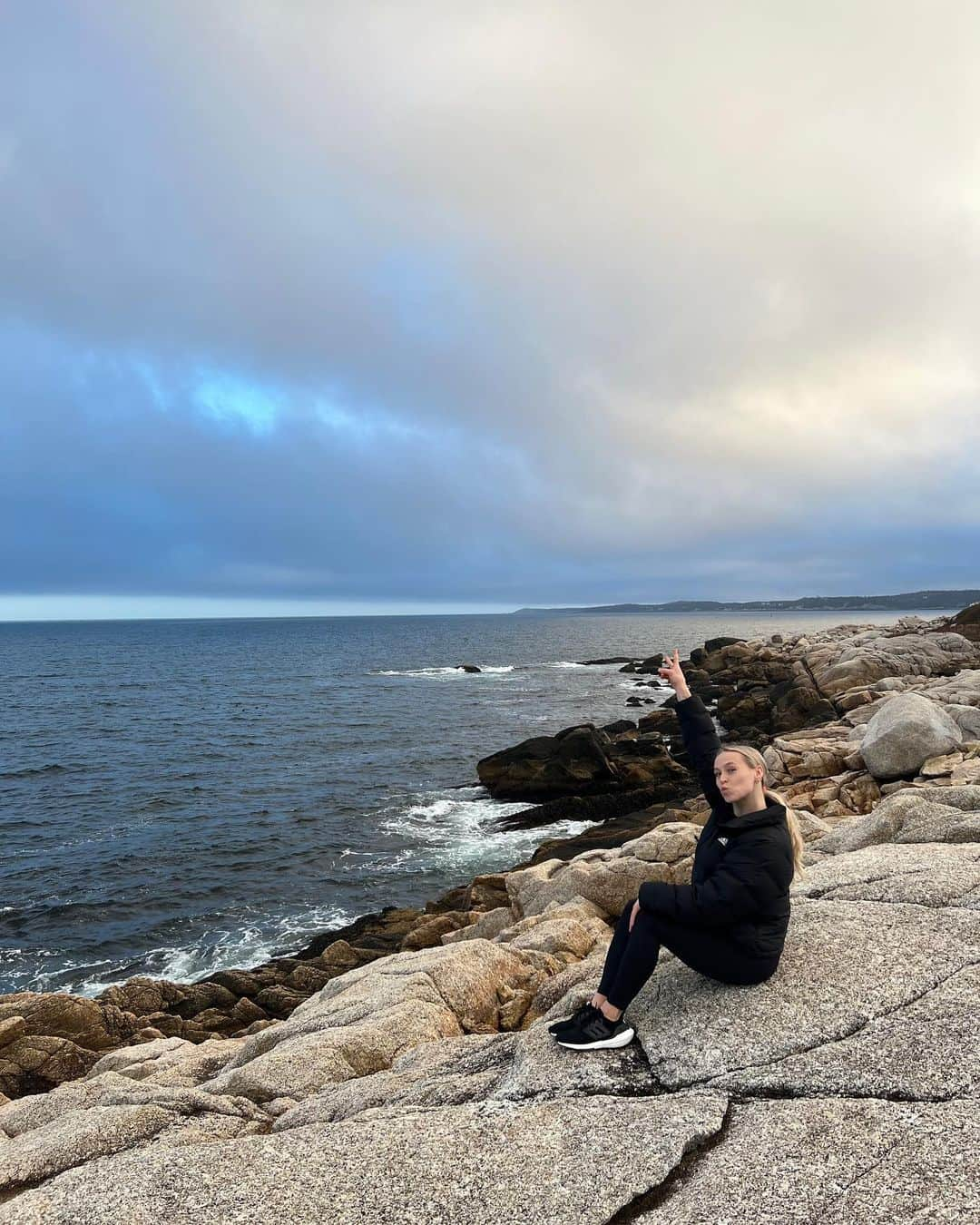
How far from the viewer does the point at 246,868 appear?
25609mm

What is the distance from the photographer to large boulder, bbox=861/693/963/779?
17.8 meters

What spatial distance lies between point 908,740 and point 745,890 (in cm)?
1484

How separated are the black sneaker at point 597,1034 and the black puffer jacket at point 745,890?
104 centimetres

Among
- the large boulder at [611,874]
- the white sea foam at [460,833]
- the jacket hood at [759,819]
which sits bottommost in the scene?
the white sea foam at [460,833]

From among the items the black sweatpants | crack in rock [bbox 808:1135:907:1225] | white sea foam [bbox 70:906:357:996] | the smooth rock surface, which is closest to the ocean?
white sea foam [bbox 70:906:357:996]

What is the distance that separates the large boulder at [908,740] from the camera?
1778 cm

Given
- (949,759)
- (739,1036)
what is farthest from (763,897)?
(949,759)

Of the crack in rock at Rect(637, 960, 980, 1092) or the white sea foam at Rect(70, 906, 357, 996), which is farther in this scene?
the white sea foam at Rect(70, 906, 357, 996)

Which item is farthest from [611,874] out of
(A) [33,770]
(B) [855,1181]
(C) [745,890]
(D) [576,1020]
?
(A) [33,770]

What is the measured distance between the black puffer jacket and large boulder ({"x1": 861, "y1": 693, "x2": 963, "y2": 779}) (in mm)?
14174

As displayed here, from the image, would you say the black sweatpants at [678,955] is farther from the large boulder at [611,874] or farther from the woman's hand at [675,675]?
the large boulder at [611,874]

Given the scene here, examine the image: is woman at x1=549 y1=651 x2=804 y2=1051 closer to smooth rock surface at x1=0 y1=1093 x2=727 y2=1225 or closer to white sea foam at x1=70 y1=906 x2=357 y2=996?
smooth rock surface at x1=0 y1=1093 x2=727 y2=1225

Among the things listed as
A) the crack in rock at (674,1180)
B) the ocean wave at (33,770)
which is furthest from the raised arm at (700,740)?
the ocean wave at (33,770)

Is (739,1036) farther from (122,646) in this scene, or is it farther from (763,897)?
(122,646)
